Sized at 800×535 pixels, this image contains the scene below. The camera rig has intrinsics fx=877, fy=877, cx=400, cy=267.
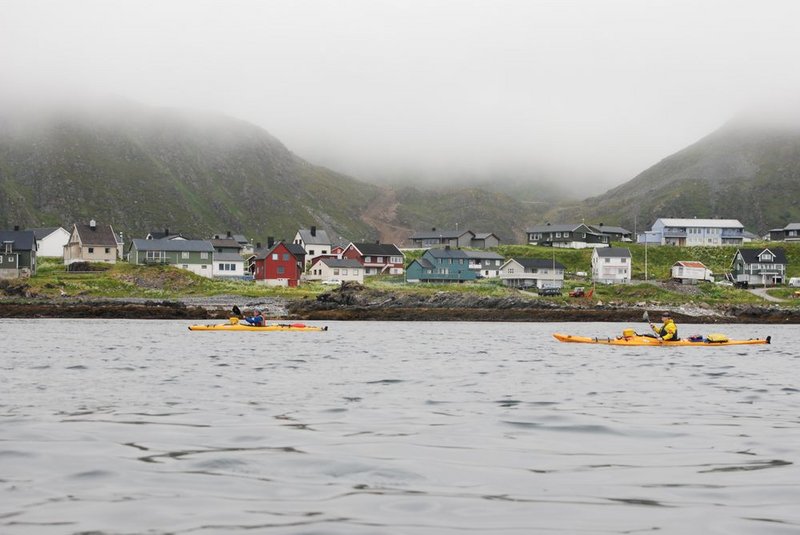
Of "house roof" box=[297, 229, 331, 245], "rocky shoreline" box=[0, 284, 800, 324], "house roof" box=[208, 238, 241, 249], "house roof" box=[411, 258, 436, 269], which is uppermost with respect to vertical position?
"house roof" box=[297, 229, 331, 245]

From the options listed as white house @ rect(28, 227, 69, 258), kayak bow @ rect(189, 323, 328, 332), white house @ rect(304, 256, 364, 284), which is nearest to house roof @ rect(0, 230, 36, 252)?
white house @ rect(28, 227, 69, 258)

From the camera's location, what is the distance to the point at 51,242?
491ft

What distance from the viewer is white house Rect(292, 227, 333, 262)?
166m

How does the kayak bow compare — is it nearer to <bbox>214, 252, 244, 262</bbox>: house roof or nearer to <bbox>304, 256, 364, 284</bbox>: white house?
<bbox>304, 256, 364, 284</bbox>: white house

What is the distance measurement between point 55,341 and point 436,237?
144 metres

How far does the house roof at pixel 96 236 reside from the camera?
130250 mm

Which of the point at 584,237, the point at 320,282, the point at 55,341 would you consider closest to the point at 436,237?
the point at 584,237

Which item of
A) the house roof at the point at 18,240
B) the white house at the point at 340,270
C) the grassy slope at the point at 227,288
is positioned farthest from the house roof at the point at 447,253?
the house roof at the point at 18,240

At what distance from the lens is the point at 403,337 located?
190 feet

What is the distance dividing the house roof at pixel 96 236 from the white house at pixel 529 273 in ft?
198

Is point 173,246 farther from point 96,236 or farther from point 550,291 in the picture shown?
point 550,291

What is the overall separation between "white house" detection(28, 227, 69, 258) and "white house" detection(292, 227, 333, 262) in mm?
42198

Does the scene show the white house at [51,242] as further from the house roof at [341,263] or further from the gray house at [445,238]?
the gray house at [445,238]

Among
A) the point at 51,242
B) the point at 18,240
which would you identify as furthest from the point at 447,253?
the point at 51,242
